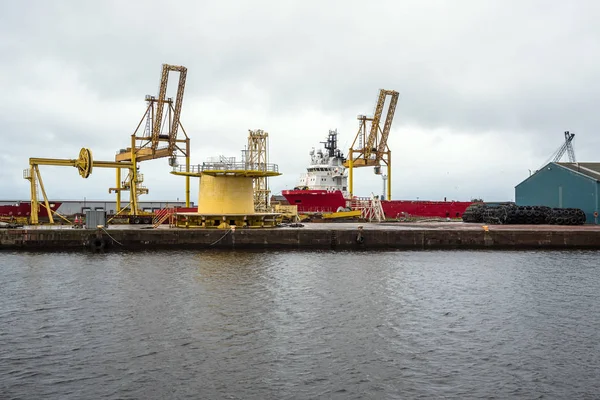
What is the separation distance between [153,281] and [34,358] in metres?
10.1

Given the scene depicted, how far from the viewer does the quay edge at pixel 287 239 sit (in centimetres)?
3528

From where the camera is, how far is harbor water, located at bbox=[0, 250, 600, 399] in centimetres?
1103

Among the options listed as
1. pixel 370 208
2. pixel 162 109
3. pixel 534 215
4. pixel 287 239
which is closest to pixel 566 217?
pixel 534 215

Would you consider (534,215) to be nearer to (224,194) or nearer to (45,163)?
(224,194)

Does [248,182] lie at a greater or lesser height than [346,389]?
greater

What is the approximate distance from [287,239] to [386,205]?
1253 inches

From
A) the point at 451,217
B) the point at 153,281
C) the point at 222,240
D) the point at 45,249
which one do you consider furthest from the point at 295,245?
the point at 451,217

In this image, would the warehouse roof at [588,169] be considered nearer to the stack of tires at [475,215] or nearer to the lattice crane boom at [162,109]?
the stack of tires at [475,215]

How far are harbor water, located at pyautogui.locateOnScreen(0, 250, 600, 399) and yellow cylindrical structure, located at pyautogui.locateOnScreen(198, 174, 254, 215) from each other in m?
11.7

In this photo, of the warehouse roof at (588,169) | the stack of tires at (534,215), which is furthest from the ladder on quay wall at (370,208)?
the warehouse roof at (588,169)

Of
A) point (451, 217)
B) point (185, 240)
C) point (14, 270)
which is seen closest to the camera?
point (14, 270)

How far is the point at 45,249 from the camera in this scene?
1393 inches

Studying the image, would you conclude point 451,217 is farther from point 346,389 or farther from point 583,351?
point 346,389

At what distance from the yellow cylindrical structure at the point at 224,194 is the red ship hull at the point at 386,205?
21.6 metres
